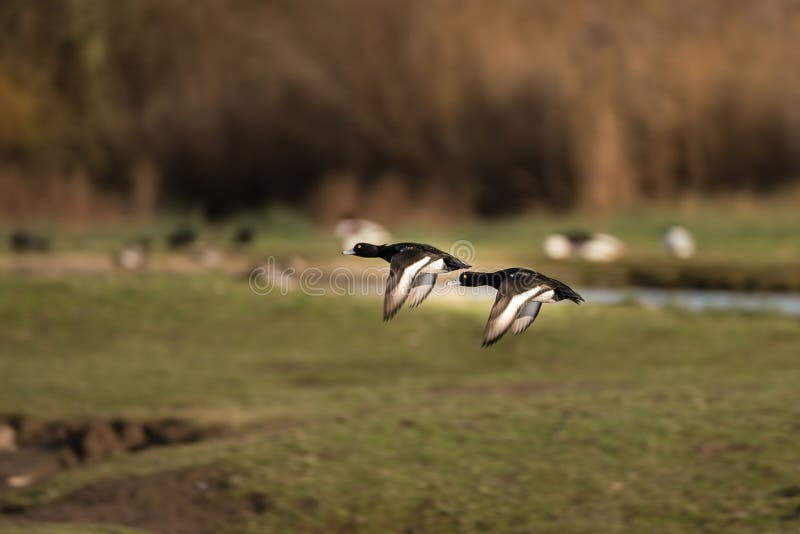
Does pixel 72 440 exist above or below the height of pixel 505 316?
below

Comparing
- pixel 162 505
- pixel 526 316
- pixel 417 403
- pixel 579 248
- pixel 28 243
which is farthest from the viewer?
pixel 28 243

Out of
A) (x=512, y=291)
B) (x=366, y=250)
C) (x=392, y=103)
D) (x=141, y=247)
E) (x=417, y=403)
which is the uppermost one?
(x=392, y=103)

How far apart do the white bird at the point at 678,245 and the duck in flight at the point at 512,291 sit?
64.4ft

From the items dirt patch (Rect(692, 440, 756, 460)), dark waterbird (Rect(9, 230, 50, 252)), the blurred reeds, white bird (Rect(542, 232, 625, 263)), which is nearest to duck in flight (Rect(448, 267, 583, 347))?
dirt patch (Rect(692, 440, 756, 460))

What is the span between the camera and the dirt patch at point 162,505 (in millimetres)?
8836

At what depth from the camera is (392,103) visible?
34.1 m

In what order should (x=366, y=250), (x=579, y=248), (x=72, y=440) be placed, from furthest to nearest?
(x=579, y=248) → (x=72, y=440) → (x=366, y=250)

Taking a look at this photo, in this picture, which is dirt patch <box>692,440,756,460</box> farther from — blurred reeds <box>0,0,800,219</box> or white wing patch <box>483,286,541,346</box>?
blurred reeds <box>0,0,800,219</box>

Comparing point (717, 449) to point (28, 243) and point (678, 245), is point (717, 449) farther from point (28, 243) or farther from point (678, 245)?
point (28, 243)

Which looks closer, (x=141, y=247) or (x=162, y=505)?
(x=162, y=505)

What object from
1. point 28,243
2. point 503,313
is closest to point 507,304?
point 503,313

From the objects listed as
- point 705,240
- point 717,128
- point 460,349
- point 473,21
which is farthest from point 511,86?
point 460,349

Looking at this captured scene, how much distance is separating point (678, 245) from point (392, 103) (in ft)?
37.2

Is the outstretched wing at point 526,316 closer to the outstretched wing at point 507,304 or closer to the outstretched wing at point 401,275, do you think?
the outstretched wing at point 507,304
